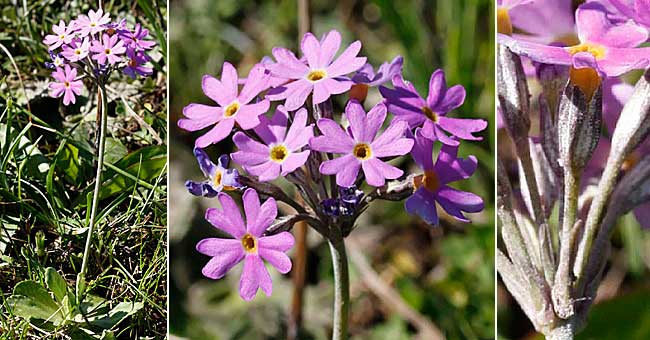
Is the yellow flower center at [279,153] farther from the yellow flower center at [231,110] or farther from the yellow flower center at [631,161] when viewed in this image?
the yellow flower center at [631,161]

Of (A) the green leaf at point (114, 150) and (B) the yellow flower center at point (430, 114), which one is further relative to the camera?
(A) the green leaf at point (114, 150)

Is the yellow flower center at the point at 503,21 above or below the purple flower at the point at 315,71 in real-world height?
above

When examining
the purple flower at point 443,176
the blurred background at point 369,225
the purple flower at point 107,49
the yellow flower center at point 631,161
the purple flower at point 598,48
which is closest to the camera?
the purple flower at point 598,48

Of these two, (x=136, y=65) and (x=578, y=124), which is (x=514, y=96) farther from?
(x=136, y=65)

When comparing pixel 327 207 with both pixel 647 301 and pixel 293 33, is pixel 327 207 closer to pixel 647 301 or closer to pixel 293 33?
pixel 647 301

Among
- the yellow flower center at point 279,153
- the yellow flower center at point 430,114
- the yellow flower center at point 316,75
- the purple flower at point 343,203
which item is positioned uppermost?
the yellow flower center at point 316,75

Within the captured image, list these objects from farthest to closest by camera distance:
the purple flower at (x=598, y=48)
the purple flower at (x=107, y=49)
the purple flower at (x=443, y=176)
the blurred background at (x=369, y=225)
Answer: the blurred background at (x=369, y=225), the purple flower at (x=107, y=49), the purple flower at (x=443, y=176), the purple flower at (x=598, y=48)

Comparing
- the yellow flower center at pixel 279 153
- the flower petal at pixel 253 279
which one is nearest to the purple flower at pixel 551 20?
the yellow flower center at pixel 279 153
